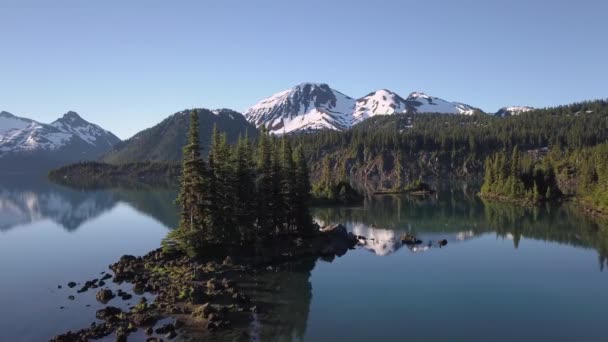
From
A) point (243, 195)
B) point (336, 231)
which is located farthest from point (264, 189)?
point (336, 231)

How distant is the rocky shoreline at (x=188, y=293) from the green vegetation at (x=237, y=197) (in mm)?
2343

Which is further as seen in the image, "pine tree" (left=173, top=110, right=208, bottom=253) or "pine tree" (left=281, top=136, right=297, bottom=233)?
"pine tree" (left=281, top=136, right=297, bottom=233)

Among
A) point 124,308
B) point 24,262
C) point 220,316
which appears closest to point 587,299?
point 220,316

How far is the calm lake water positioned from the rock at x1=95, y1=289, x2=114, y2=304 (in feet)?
2.67

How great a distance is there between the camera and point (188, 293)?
47.9 m

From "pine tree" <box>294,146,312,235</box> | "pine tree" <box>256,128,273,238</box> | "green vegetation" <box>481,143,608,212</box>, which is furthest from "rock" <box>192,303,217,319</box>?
"green vegetation" <box>481,143,608,212</box>

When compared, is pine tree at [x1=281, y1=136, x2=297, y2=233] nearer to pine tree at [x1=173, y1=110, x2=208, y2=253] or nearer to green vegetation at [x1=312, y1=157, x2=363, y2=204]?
pine tree at [x1=173, y1=110, x2=208, y2=253]

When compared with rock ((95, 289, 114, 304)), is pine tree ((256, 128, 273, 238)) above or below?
above

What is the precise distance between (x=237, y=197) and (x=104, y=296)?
2198 cm

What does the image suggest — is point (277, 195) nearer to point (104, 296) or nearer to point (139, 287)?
point (139, 287)

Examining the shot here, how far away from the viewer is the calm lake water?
43031mm

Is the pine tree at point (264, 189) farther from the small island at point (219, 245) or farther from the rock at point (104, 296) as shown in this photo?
the rock at point (104, 296)

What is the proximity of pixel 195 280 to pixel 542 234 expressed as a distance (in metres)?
71.8

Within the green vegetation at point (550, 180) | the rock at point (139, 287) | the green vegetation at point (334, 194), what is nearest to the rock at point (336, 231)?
the rock at point (139, 287)
